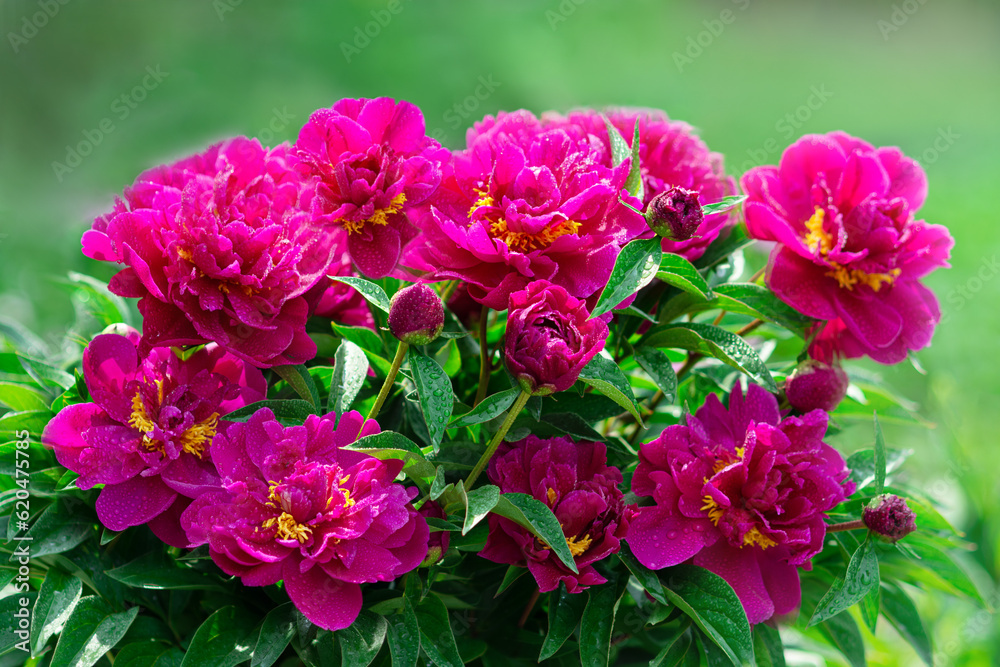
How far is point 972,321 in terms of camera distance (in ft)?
8.64

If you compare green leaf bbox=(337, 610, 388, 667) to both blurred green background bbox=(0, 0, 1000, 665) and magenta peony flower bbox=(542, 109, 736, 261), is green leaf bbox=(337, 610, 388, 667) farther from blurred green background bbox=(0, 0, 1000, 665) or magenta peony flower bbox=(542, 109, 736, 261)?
blurred green background bbox=(0, 0, 1000, 665)

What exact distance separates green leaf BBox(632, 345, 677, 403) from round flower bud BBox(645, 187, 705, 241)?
0.10 metres

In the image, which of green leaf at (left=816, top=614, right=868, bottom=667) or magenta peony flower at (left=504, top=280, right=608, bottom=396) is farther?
green leaf at (left=816, top=614, right=868, bottom=667)

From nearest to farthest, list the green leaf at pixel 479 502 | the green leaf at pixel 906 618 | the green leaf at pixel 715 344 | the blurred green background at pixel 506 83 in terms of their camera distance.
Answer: the green leaf at pixel 479 502 < the green leaf at pixel 715 344 < the green leaf at pixel 906 618 < the blurred green background at pixel 506 83

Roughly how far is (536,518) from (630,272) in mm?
145

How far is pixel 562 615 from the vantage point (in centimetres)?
55

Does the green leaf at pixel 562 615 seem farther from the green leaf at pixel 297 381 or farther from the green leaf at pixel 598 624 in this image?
the green leaf at pixel 297 381

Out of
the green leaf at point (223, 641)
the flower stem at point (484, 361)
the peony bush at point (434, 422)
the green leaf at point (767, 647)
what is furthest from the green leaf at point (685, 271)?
the green leaf at point (223, 641)

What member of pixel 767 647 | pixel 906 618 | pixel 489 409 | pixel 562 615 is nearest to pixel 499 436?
pixel 489 409

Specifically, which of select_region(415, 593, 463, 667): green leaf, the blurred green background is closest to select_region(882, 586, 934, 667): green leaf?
select_region(415, 593, 463, 667): green leaf

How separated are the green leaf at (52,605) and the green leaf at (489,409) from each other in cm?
25

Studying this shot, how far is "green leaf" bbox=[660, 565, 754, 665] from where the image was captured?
52 cm

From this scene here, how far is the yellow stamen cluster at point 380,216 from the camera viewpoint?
550 mm

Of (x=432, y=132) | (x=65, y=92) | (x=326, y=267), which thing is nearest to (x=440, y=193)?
(x=326, y=267)
